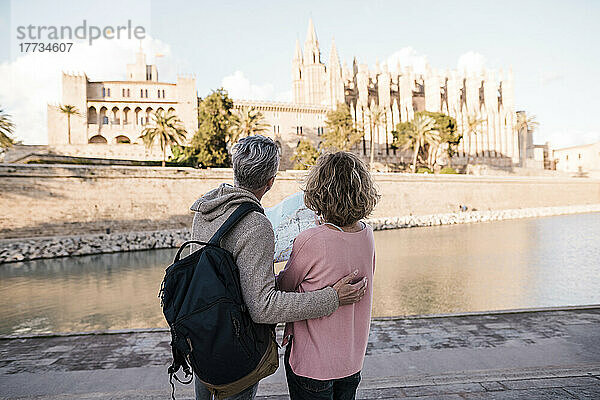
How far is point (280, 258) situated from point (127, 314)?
875cm

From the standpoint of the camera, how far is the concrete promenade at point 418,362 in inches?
138

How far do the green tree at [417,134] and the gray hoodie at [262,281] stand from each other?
151 ft

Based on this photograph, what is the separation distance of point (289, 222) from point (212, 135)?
107 ft

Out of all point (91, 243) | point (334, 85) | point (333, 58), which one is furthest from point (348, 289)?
point (333, 58)

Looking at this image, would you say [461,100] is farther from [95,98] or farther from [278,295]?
[278,295]

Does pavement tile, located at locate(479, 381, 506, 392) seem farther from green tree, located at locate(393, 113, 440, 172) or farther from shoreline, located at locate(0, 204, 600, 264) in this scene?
green tree, located at locate(393, 113, 440, 172)

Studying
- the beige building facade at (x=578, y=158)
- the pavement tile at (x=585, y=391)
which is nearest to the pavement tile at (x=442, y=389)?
the pavement tile at (x=585, y=391)

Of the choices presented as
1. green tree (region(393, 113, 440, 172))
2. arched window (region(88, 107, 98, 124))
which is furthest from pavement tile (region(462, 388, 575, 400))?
arched window (region(88, 107, 98, 124))

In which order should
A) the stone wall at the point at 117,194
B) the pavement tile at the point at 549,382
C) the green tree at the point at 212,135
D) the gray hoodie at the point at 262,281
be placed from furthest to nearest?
the green tree at the point at 212,135 < the stone wall at the point at 117,194 < the pavement tile at the point at 549,382 < the gray hoodie at the point at 262,281

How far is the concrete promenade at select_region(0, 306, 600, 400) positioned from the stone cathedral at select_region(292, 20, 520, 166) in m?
50.6

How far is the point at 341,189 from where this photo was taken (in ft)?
6.77

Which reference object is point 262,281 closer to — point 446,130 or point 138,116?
point 138,116

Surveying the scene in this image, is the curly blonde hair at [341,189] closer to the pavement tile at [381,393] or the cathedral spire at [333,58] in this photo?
the pavement tile at [381,393]

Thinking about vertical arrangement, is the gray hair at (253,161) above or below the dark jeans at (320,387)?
above
